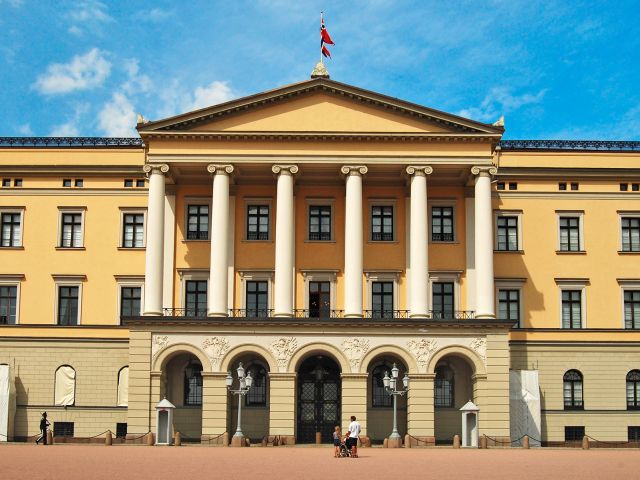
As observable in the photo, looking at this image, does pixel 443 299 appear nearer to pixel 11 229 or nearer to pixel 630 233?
pixel 630 233

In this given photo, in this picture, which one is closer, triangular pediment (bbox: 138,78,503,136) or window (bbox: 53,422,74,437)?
triangular pediment (bbox: 138,78,503,136)

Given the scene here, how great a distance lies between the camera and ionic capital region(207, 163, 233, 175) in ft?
179

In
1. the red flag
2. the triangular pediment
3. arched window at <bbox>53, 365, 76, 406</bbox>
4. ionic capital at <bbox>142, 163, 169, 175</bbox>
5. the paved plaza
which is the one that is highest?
the red flag

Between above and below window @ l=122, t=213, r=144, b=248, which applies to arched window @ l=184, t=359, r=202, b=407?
below

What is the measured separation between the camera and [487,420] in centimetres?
5178

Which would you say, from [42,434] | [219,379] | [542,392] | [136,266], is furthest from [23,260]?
[542,392]

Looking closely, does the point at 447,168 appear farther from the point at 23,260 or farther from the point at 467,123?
the point at 23,260

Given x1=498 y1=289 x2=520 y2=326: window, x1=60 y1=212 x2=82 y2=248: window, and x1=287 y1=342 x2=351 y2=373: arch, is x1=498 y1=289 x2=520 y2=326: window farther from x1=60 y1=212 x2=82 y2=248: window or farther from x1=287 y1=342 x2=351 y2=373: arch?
x1=60 y1=212 x2=82 y2=248: window

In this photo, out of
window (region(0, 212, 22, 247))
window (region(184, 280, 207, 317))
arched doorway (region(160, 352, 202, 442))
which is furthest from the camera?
window (region(0, 212, 22, 247))

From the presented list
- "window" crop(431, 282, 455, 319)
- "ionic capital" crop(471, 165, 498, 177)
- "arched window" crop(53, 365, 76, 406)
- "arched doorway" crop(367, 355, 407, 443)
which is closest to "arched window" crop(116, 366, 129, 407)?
"arched window" crop(53, 365, 76, 406)

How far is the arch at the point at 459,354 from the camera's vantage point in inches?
2062

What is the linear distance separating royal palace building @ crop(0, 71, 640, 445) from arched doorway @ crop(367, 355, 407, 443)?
4.8 inches

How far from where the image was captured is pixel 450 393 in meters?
55.7

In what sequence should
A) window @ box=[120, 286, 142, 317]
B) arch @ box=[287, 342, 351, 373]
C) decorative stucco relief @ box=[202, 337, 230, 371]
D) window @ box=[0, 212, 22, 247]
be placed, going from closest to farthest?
arch @ box=[287, 342, 351, 373] < decorative stucco relief @ box=[202, 337, 230, 371] < window @ box=[120, 286, 142, 317] < window @ box=[0, 212, 22, 247]
